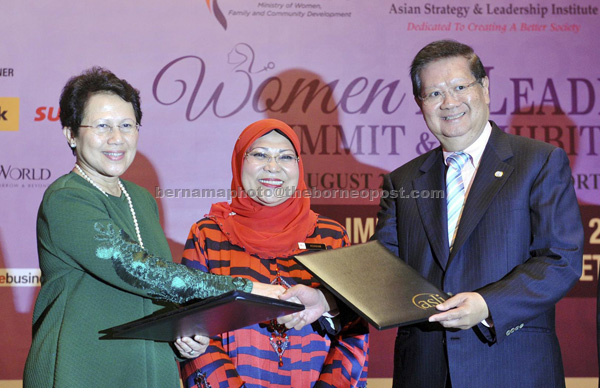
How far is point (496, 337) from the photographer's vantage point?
1.92 metres

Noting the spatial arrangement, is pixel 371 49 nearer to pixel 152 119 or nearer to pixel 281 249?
pixel 152 119

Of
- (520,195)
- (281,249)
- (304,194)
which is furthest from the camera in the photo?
(304,194)

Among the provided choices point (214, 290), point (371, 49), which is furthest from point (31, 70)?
point (214, 290)

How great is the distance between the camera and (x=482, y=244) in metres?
2.04

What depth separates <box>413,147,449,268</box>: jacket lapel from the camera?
2105 mm

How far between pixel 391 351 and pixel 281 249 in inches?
77.9

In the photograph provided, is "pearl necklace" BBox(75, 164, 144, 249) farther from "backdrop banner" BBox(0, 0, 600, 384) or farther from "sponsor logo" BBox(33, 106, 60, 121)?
"sponsor logo" BBox(33, 106, 60, 121)

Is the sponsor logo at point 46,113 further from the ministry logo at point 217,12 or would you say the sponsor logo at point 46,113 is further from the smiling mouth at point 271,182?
the smiling mouth at point 271,182

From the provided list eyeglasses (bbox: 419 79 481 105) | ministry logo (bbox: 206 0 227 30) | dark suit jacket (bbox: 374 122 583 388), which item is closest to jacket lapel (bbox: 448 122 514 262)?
dark suit jacket (bbox: 374 122 583 388)

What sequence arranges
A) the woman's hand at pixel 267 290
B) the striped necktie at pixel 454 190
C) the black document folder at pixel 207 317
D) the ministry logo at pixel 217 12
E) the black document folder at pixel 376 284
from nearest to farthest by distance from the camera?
the black document folder at pixel 207 317 < the black document folder at pixel 376 284 < the woman's hand at pixel 267 290 < the striped necktie at pixel 454 190 < the ministry logo at pixel 217 12

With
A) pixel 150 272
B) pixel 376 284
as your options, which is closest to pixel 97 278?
pixel 150 272

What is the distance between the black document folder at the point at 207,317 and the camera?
164cm

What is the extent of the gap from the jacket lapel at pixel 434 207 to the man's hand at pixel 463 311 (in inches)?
8.6

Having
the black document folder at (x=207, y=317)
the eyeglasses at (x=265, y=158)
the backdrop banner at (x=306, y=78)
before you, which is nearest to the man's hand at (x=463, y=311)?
the black document folder at (x=207, y=317)
